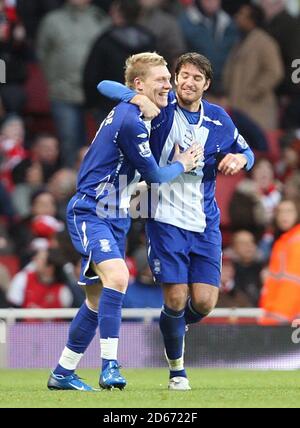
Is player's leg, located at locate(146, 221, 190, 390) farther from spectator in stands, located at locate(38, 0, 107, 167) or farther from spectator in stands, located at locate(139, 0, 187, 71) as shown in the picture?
spectator in stands, located at locate(139, 0, 187, 71)

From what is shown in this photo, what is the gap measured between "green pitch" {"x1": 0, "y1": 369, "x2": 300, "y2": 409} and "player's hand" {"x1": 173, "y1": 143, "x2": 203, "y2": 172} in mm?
1365

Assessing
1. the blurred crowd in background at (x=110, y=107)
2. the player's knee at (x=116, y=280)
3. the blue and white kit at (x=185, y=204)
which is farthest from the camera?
the blurred crowd in background at (x=110, y=107)

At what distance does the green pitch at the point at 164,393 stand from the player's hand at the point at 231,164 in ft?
4.39

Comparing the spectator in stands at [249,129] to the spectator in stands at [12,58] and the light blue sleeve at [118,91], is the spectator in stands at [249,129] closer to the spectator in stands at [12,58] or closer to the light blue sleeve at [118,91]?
the spectator in stands at [12,58]

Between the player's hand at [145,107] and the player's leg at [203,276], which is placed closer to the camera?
the player's hand at [145,107]

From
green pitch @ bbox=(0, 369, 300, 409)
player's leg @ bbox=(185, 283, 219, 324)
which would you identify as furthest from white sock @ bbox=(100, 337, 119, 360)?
player's leg @ bbox=(185, 283, 219, 324)

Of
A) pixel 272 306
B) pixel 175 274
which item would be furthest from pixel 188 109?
pixel 272 306

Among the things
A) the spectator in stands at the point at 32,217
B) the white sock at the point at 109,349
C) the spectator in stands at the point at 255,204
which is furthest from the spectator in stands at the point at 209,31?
the white sock at the point at 109,349

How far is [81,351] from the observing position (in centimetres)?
848

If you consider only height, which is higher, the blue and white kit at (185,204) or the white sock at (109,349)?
the blue and white kit at (185,204)

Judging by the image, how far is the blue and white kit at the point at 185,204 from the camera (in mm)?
8531

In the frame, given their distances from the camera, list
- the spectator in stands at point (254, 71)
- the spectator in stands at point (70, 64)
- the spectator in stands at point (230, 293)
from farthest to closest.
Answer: the spectator in stands at point (254, 71) → the spectator in stands at point (70, 64) → the spectator in stands at point (230, 293)

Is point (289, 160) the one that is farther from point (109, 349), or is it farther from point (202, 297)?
point (109, 349)

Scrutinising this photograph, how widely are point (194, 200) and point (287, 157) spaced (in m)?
6.44
